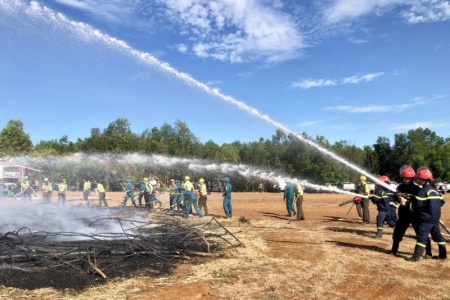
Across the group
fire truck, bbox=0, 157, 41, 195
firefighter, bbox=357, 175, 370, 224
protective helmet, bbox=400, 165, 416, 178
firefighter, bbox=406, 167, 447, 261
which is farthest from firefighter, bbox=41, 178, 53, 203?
firefighter, bbox=406, 167, 447, 261

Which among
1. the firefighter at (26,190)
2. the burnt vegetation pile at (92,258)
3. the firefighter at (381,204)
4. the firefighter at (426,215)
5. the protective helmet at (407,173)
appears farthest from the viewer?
the firefighter at (26,190)

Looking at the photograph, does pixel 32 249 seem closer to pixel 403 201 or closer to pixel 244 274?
pixel 244 274

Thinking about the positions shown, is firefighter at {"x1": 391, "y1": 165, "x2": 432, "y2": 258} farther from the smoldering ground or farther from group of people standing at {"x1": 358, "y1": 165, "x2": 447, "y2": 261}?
the smoldering ground

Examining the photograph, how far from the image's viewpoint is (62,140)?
233 feet

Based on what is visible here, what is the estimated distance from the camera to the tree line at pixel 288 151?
4822 centimetres

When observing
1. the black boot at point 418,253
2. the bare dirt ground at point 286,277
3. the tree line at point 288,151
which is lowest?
the bare dirt ground at point 286,277

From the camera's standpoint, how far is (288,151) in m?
51.9

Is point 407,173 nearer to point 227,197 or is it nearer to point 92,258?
point 92,258

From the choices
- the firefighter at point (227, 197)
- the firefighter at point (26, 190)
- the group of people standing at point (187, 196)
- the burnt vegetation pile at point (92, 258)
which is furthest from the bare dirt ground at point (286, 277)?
the firefighter at point (26, 190)

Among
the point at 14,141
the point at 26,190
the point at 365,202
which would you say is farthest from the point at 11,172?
the point at 365,202

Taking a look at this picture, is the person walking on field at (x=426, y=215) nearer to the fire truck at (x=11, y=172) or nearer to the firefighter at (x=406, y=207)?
the firefighter at (x=406, y=207)

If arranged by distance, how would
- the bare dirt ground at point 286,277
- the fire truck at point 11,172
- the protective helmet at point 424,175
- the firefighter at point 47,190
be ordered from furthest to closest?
the fire truck at point 11,172, the firefighter at point 47,190, the protective helmet at point 424,175, the bare dirt ground at point 286,277

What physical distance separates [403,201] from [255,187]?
45.1 m

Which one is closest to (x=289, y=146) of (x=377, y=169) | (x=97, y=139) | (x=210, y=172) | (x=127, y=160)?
(x=210, y=172)
